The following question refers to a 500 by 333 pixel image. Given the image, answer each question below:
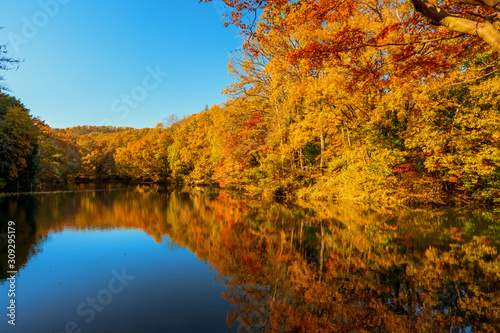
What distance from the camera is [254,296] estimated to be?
4.40 metres

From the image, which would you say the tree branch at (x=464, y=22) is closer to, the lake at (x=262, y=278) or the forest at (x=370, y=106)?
the forest at (x=370, y=106)

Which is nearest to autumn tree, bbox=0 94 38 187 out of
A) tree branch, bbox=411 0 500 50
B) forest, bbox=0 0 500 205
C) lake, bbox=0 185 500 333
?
forest, bbox=0 0 500 205

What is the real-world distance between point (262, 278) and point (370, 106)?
12202 millimetres

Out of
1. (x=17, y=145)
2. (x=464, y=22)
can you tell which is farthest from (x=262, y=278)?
(x=17, y=145)

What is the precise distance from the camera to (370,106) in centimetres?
1417

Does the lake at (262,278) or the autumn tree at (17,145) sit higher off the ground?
the autumn tree at (17,145)

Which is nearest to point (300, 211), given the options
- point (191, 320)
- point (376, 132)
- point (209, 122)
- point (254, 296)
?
point (376, 132)

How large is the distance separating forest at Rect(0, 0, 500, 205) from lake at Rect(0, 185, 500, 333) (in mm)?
3711

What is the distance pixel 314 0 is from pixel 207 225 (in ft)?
26.5

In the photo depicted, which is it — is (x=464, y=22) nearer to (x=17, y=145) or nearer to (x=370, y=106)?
(x=370, y=106)

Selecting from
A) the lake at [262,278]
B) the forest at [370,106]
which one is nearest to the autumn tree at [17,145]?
the forest at [370,106]

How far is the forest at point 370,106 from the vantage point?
245 inches

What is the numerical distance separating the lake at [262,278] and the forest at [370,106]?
3711 millimetres

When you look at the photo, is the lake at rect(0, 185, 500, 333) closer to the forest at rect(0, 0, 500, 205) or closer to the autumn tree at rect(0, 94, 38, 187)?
the forest at rect(0, 0, 500, 205)
